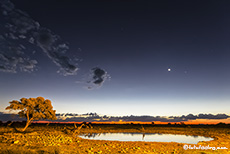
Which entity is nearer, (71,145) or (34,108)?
(71,145)

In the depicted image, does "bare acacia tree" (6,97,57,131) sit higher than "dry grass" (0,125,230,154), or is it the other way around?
"bare acacia tree" (6,97,57,131)

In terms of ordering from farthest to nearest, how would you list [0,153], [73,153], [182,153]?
1. [182,153]
2. [73,153]
3. [0,153]

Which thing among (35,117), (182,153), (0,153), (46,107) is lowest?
(182,153)

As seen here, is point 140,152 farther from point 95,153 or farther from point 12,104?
point 12,104

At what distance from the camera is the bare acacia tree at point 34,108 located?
78.0 ft

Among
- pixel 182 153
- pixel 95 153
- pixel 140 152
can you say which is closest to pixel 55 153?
pixel 95 153

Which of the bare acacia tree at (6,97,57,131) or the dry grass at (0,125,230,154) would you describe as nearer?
the dry grass at (0,125,230,154)

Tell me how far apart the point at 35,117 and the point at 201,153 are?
2421cm

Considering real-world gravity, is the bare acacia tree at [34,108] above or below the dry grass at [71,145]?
above

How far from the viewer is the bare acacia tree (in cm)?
2377

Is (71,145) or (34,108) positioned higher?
(34,108)

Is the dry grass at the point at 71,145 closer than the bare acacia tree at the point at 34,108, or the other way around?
the dry grass at the point at 71,145

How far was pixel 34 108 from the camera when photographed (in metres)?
25.4

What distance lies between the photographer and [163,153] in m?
13.5
